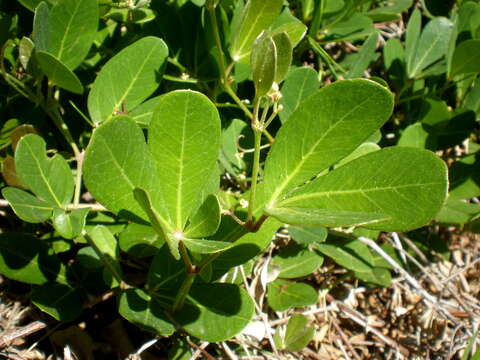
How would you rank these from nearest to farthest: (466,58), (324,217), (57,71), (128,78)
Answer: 1. (324,217)
2. (57,71)
3. (128,78)
4. (466,58)

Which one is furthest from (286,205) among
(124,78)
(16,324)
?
(16,324)

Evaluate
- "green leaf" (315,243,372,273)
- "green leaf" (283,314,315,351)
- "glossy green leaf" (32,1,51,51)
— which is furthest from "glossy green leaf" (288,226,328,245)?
"glossy green leaf" (32,1,51,51)

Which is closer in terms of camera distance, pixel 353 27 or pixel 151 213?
pixel 151 213

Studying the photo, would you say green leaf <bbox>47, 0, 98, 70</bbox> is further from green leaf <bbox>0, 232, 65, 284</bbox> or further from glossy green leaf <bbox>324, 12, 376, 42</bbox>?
glossy green leaf <bbox>324, 12, 376, 42</bbox>

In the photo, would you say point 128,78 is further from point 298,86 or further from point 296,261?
point 296,261

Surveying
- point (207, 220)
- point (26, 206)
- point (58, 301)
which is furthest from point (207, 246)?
point (58, 301)

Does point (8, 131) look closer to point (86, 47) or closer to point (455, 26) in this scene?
point (86, 47)
